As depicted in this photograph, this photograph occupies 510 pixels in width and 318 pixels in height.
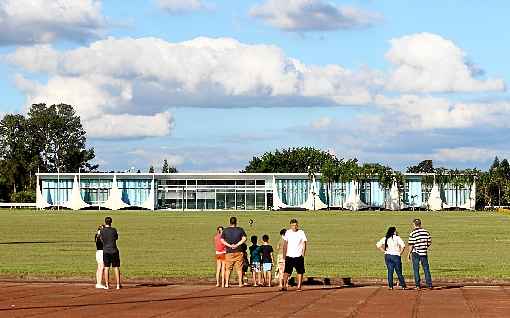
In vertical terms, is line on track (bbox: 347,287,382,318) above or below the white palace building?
below

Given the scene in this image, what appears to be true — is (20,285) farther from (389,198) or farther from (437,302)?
(389,198)

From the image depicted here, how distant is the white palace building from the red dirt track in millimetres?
160253

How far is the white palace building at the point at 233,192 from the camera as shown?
194 meters

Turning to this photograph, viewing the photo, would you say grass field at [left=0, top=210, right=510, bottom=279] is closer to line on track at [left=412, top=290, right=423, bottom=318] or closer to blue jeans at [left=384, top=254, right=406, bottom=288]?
blue jeans at [left=384, top=254, right=406, bottom=288]

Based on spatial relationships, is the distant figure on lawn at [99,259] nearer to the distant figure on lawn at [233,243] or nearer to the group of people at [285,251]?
the group of people at [285,251]

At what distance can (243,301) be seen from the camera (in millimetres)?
28016

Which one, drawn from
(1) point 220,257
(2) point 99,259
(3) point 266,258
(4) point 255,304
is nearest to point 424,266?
(3) point 266,258

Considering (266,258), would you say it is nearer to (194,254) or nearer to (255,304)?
(255,304)

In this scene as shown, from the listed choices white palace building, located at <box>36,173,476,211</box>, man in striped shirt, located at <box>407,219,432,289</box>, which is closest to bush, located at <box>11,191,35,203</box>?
white palace building, located at <box>36,173,476,211</box>

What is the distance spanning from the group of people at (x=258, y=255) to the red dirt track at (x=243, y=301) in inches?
24.3

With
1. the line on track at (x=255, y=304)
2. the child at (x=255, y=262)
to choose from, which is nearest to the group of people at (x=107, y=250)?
the child at (x=255, y=262)

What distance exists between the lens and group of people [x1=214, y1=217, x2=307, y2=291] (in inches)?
1235

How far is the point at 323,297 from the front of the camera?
29203 millimetres

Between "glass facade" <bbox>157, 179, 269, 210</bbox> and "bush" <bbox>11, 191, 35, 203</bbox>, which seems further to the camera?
"glass facade" <bbox>157, 179, 269, 210</bbox>
